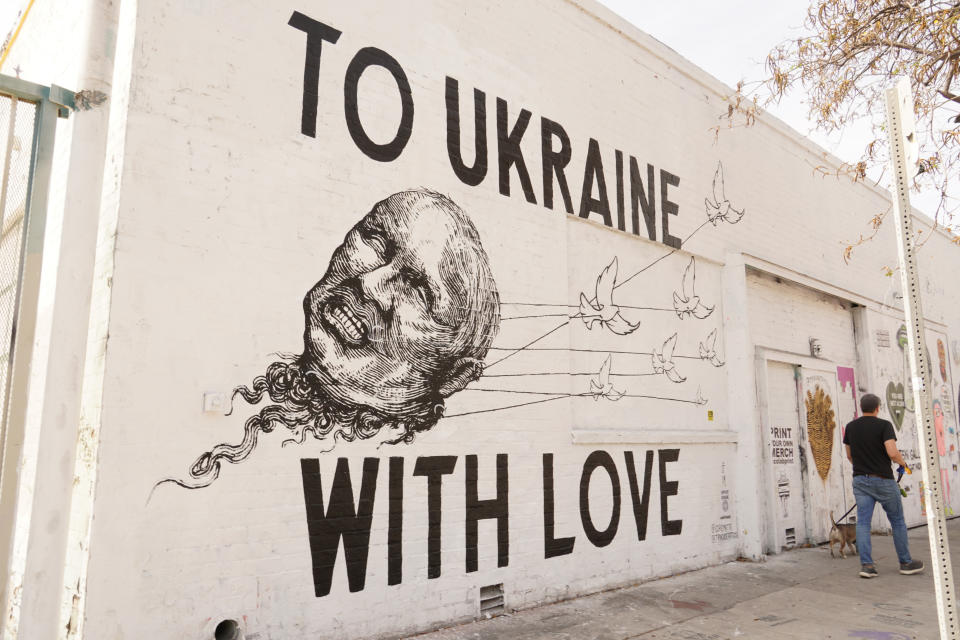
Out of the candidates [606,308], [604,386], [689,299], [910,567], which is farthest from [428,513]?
[910,567]

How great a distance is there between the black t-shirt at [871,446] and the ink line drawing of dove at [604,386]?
9.08ft

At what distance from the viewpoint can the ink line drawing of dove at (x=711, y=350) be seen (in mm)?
8152

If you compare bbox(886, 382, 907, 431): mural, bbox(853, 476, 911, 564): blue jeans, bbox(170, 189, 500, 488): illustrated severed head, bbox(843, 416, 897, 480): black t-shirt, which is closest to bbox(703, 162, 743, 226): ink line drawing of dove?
bbox(843, 416, 897, 480): black t-shirt

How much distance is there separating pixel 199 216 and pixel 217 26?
1.32 meters

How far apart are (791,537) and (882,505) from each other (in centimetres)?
189

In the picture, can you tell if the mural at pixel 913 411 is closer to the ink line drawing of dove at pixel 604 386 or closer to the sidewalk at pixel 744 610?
the sidewalk at pixel 744 610

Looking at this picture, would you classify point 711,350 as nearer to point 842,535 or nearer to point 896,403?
point 842,535

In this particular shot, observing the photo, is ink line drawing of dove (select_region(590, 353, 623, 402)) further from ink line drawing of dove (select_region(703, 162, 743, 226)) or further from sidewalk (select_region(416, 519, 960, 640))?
ink line drawing of dove (select_region(703, 162, 743, 226))

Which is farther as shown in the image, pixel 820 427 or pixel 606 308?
pixel 820 427

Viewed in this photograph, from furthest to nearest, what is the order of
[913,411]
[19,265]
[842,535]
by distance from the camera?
[913,411] < [842,535] < [19,265]

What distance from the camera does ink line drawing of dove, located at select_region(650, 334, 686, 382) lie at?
7.50 m

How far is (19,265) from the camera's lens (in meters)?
3.80

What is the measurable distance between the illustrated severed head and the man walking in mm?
4501

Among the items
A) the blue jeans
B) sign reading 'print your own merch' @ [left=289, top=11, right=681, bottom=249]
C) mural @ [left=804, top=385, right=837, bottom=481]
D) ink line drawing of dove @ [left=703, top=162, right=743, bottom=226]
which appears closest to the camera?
sign reading 'print your own merch' @ [left=289, top=11, right=681, bottom=249]
